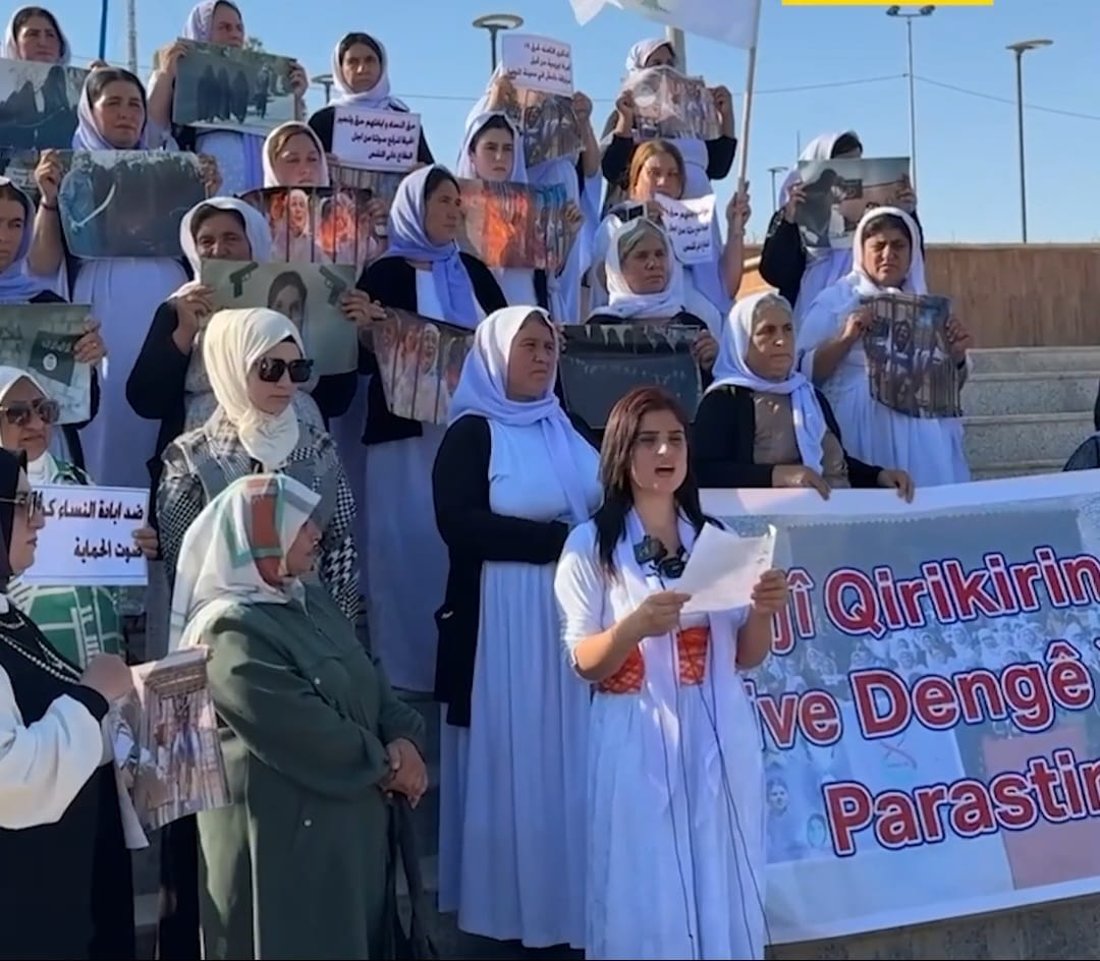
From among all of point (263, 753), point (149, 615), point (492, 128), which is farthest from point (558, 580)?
point (492, 128)

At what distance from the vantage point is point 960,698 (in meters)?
4.38

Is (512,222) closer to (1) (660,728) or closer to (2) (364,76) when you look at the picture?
(2) (364,76)

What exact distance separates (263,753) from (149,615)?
1.60 m

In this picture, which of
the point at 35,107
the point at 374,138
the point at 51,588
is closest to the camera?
the point at 51,588

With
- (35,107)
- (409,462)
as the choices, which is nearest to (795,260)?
(409,462)

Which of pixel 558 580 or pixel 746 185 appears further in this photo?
pixel 746 185

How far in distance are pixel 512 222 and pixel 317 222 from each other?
905 millimetres

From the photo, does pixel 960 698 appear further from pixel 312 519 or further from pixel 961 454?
pixel 312 519

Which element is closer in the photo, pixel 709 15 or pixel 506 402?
pixel 506 402

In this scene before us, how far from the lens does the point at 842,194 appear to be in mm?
5902

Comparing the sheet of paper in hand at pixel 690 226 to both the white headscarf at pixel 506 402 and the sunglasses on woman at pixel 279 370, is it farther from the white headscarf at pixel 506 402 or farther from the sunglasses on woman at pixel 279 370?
the sunglasses on woman at pixel 279 370

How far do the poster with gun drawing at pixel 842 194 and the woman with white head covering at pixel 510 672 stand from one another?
217 centimetres

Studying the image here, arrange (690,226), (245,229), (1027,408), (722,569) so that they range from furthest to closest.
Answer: (1027,408), (690,226), (245,229), (722,569)

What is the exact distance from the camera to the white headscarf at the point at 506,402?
4.18 m
